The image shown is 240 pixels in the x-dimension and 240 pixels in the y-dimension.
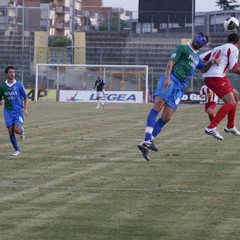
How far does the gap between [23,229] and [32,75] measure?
63598 millimetres

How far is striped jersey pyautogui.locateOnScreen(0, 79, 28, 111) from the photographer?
21.4 m

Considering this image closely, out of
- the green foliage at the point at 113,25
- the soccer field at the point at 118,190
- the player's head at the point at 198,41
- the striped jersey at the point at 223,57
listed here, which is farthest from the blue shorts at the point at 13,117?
the green foliage at the point at 113,25

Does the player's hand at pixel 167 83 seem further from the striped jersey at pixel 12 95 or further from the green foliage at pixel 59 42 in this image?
the green foliage at pixel 59 42

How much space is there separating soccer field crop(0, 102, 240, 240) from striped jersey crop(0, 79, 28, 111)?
97 centimetres

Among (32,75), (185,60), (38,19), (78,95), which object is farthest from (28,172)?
(38,19)

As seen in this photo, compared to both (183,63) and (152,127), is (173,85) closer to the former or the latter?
(183,63)

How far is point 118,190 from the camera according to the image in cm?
1460

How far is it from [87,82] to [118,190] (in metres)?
56.9

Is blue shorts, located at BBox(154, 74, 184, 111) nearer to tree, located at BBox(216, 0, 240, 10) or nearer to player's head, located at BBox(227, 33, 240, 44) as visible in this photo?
player's head, located at BBox(227, 33, 240, 44)

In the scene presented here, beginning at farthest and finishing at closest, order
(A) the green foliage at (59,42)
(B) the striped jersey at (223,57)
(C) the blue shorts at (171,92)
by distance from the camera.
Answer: (A) the green foliage at (59,42), (B) the striped jersey at (223,57), (C) the blue shorts at (171,92)

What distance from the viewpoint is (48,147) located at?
23.3 meters

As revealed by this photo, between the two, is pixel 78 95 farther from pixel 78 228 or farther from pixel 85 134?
pixel 78 228

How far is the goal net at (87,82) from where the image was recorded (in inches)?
2739

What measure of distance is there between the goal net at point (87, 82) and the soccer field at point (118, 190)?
43192 mm
